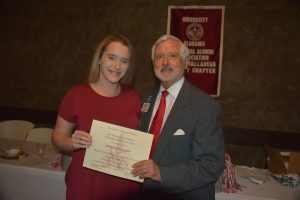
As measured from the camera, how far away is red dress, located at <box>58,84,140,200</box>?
2.08 metres

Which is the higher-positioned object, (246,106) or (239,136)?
(246,106)

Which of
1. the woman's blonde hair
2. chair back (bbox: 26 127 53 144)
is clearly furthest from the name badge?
chair back (bbox: 26 127 53 144)

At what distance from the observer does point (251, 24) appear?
659cm

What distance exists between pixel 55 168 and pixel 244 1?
5.34 m

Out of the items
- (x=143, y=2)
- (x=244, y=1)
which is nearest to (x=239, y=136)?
(x=244, y=1)

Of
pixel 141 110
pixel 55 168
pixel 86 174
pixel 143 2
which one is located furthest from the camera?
pixel 143 2

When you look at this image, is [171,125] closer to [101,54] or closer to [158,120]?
[158,120]

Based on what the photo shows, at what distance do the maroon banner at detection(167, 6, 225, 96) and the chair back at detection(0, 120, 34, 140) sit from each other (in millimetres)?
3540

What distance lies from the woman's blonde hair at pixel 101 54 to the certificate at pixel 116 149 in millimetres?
480

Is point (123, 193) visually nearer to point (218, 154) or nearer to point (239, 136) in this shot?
point (218, 154)

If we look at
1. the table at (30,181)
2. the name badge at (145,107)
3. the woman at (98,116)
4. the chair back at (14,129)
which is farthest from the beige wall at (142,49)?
the woman at (98,116)

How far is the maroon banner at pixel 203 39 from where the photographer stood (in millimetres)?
6668

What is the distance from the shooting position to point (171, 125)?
1.96 metres

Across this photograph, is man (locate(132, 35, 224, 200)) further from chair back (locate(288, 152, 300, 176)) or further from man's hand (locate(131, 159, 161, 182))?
chair back (locate(288, 152, 300, 176))
